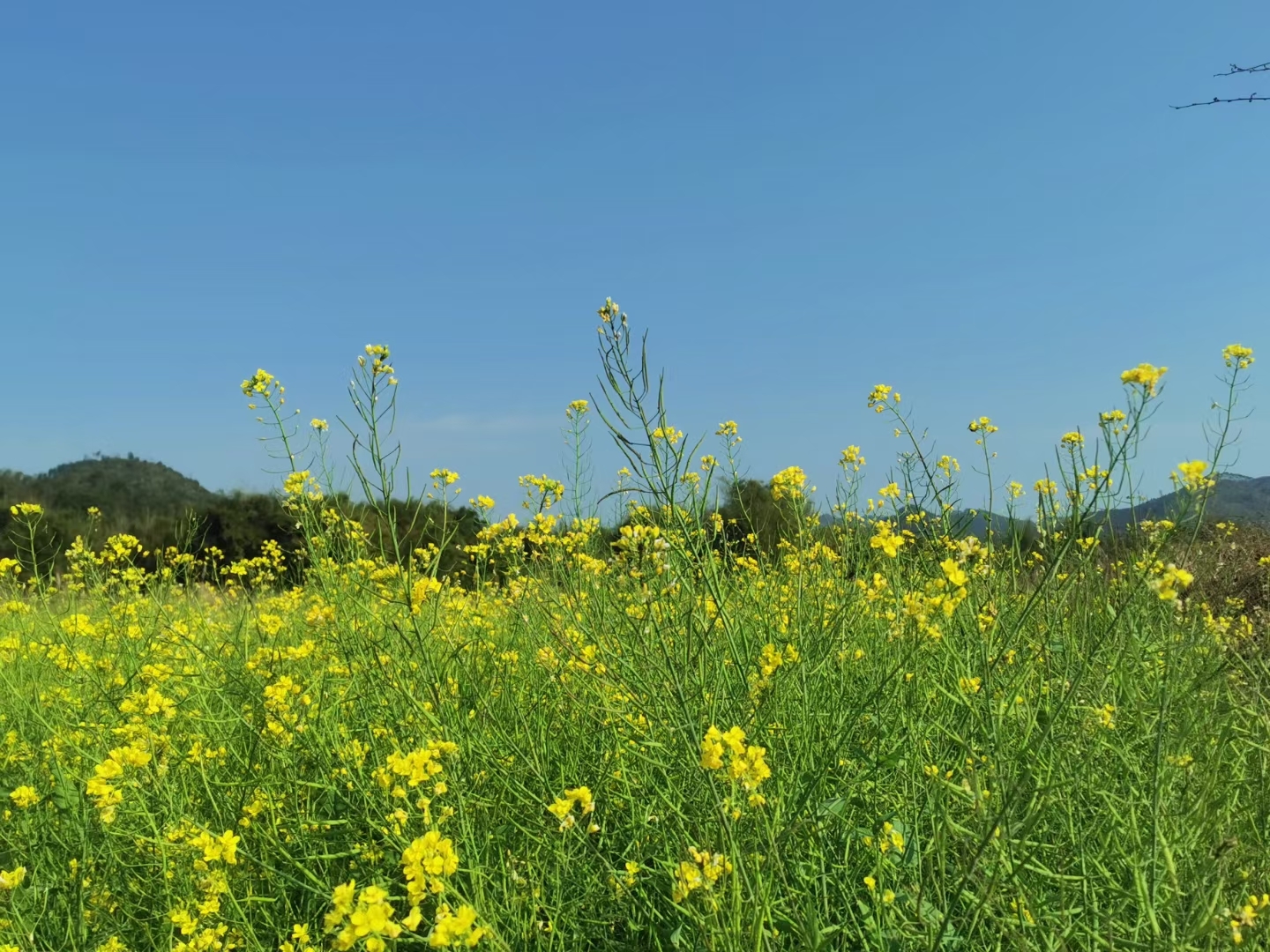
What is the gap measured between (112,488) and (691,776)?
18819 millimetres

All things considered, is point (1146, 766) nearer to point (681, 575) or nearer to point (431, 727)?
point (681, 575)

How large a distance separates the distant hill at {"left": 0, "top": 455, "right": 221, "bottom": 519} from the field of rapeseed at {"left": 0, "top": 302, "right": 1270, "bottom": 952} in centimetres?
1069

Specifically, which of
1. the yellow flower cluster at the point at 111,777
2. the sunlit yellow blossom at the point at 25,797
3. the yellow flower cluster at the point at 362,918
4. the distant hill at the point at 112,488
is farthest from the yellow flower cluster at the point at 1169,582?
the distant hill at the point at 112,488

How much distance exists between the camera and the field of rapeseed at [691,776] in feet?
4.65

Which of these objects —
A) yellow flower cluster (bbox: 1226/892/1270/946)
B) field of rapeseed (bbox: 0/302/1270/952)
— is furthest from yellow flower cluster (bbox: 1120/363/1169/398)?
yellow flower cluster (bbox: 1226/892/1270/946)

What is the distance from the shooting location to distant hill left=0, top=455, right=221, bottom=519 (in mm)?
14359

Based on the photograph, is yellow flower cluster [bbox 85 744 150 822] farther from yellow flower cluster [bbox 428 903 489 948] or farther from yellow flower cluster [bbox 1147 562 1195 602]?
yellow flower cluster [bbox 1147 562 1195 602]

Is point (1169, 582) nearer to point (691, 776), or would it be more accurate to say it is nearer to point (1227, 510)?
point (691, 776)

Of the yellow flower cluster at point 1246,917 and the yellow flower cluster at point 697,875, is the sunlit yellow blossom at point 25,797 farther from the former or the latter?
the yellow flower cluster at point 1246,917

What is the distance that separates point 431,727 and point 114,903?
2.96 feet

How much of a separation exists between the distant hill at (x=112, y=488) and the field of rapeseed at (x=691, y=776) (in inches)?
421

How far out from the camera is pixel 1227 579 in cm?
519

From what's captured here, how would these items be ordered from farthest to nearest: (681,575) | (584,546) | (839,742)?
(584,546) < (681,575) < (839,742)

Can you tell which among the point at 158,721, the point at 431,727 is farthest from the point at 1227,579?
the point at 158,721
